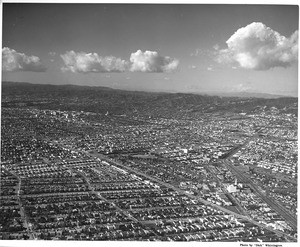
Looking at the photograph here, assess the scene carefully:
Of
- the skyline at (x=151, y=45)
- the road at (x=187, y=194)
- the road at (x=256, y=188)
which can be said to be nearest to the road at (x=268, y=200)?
the road at (x=256, y=188)

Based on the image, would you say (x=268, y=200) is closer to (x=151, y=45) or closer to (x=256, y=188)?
(x=256, y=188)

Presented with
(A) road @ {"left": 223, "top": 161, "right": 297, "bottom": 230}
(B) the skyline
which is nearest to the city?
(A) road @ {"left": 223, "top": 161, "right": 297, "bottom": 230}

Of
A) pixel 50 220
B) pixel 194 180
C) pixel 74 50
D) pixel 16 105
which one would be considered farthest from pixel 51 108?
pixel 194 180

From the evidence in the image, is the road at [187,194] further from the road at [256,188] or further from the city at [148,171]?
the road at [256,188]

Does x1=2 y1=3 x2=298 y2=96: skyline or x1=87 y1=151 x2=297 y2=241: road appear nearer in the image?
x1=87 y1=151 x2=297 y2=241: road

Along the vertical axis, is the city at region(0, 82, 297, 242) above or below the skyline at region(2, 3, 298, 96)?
below

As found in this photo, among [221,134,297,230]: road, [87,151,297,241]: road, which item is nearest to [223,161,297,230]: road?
[221,134,297,230]: road

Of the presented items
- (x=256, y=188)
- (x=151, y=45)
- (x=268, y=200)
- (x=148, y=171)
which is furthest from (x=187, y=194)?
(x=151, y=45)

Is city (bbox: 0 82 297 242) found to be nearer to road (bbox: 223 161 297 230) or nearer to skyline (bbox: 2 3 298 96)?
road (bbox: 223 161 297 230)
